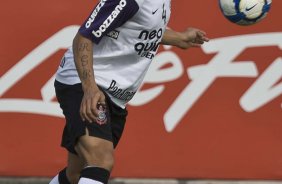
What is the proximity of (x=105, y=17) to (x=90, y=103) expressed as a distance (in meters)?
0.45

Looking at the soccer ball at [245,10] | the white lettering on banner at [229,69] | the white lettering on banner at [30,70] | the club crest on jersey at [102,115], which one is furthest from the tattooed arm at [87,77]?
the white lettering on banner at [229,69]

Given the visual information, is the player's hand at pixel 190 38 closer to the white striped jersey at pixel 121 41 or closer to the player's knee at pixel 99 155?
the white striped jersey at pixel 121 41

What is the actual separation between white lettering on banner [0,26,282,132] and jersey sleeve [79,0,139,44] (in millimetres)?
1819

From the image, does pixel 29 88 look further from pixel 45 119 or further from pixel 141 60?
pixel 141 60

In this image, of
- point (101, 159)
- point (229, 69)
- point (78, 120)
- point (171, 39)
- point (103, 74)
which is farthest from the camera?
point (229, 69)

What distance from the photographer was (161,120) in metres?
5.98

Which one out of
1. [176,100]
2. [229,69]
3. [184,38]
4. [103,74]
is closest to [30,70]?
[176,100]

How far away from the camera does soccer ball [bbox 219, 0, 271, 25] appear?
15.1 ft

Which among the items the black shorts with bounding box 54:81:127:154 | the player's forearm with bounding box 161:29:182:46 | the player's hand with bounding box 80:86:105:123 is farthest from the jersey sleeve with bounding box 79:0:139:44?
the player's forearm with bounding box 161:29:182:46

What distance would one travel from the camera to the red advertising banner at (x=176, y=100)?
591cm

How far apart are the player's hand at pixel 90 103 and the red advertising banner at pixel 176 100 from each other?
6.52 ft

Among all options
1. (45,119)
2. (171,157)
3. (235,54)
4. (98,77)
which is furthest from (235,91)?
(98,77)

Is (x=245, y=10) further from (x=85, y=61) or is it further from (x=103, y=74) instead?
(x=85, y=61)

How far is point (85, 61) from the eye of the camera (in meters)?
4.05
